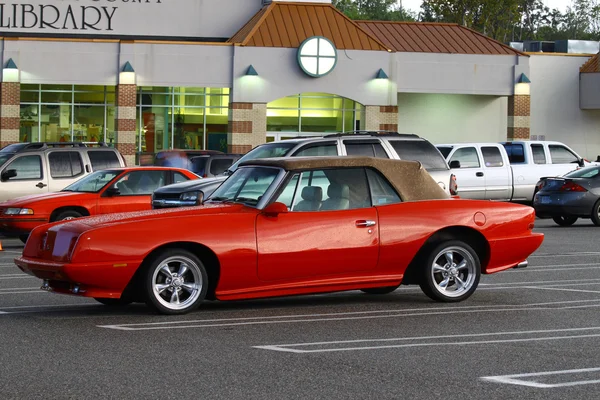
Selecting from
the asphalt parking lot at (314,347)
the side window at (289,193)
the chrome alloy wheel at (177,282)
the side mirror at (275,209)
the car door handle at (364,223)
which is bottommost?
the asphalt parking lot at (314,347)

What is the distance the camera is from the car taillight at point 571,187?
24.7 meters

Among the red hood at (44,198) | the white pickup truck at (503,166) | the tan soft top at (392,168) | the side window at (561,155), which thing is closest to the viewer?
the tan soft top at (392,168)

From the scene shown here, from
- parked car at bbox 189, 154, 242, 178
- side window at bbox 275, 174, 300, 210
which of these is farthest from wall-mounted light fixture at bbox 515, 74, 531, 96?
side window at bbox 275, 174, 300, 210

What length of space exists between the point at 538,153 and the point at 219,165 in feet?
34.2

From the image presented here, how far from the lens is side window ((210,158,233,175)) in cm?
2411

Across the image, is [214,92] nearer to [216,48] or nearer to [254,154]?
[216,48]

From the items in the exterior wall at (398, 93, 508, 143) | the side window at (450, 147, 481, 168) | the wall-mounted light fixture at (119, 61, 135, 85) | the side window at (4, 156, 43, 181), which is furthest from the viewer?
the exterior wall at (398, 93, 508, 143)

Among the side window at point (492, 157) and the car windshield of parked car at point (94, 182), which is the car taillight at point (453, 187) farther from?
the side window at point (492, 157)

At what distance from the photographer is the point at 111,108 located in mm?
43219

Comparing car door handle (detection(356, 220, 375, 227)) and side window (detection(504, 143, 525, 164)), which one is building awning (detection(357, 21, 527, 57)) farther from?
car door handle (detection(356, 220, 375, 227))

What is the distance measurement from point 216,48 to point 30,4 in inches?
295

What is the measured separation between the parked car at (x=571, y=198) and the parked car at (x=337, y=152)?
5841 mm

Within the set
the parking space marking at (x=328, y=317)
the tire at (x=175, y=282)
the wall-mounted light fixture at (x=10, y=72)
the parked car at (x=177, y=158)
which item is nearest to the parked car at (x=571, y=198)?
the parked car at (x=177, y=158)

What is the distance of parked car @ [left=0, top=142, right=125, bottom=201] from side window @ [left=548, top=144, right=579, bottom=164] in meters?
13.1
